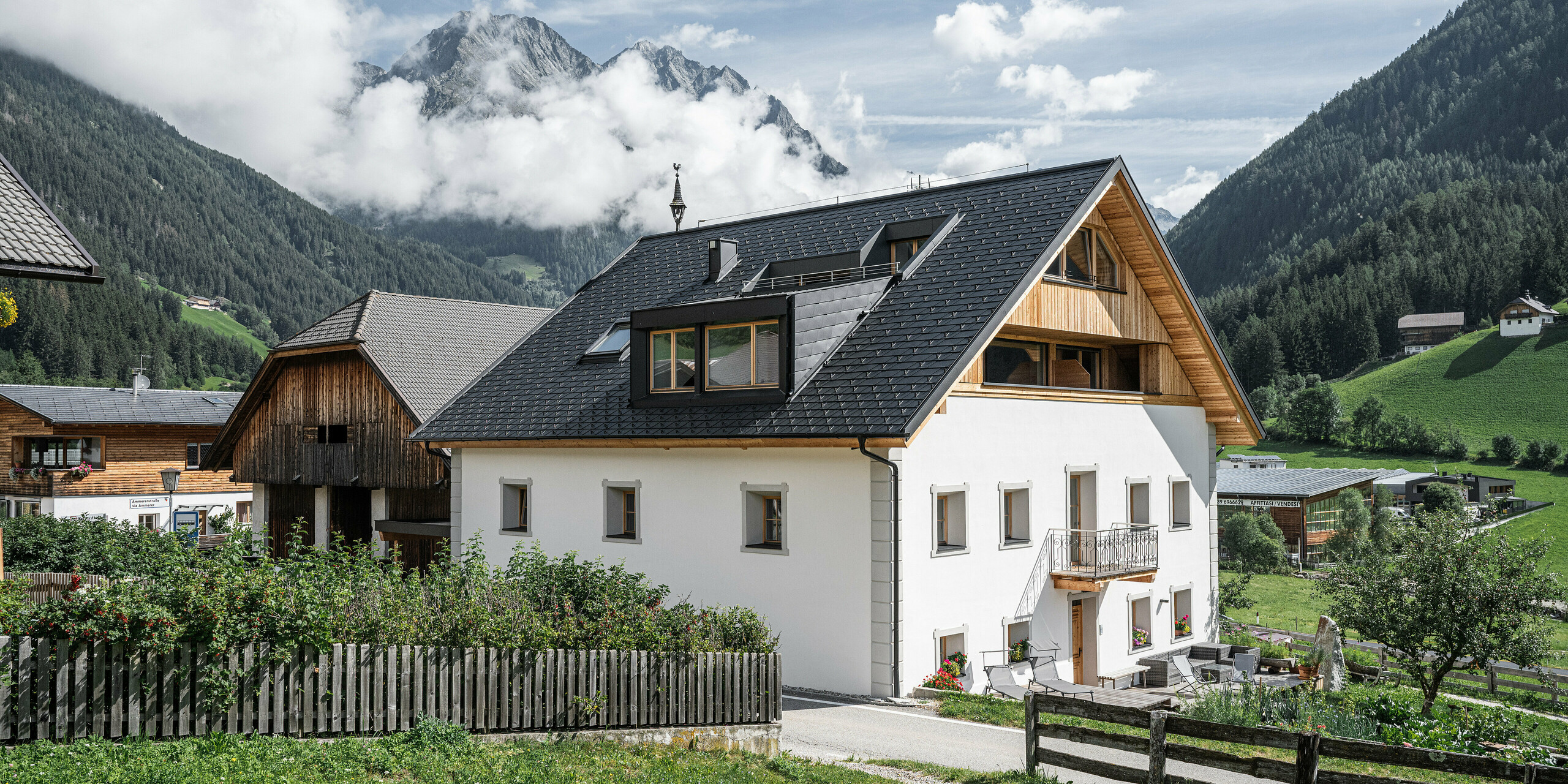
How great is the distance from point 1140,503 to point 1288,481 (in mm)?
63585

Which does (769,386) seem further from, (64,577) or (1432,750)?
(64,577)

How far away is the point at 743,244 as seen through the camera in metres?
25.7

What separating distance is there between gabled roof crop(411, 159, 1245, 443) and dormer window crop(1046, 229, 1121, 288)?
1.04 m

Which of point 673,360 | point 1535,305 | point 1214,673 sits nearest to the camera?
point 673,360

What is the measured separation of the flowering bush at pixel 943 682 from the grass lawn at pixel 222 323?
164 meters

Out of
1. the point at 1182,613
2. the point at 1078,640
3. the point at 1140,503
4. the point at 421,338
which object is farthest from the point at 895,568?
the point at 421,338

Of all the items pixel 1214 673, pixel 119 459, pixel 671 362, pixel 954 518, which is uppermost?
pixel 671 362

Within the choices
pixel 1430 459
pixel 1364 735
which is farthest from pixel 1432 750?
pixel 1430 459

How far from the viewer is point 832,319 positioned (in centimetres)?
1970

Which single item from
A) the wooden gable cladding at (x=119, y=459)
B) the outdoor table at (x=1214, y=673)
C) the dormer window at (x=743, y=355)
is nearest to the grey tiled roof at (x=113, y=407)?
the wooden gable cladding at (x=119, y=459)

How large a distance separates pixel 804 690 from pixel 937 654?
2.22m

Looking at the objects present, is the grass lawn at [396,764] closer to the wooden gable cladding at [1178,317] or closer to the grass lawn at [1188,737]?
the grass lawn at [1188,737]

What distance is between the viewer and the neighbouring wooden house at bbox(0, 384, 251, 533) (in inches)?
1825

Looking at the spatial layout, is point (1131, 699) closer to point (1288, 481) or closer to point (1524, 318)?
point (1288, 481)
